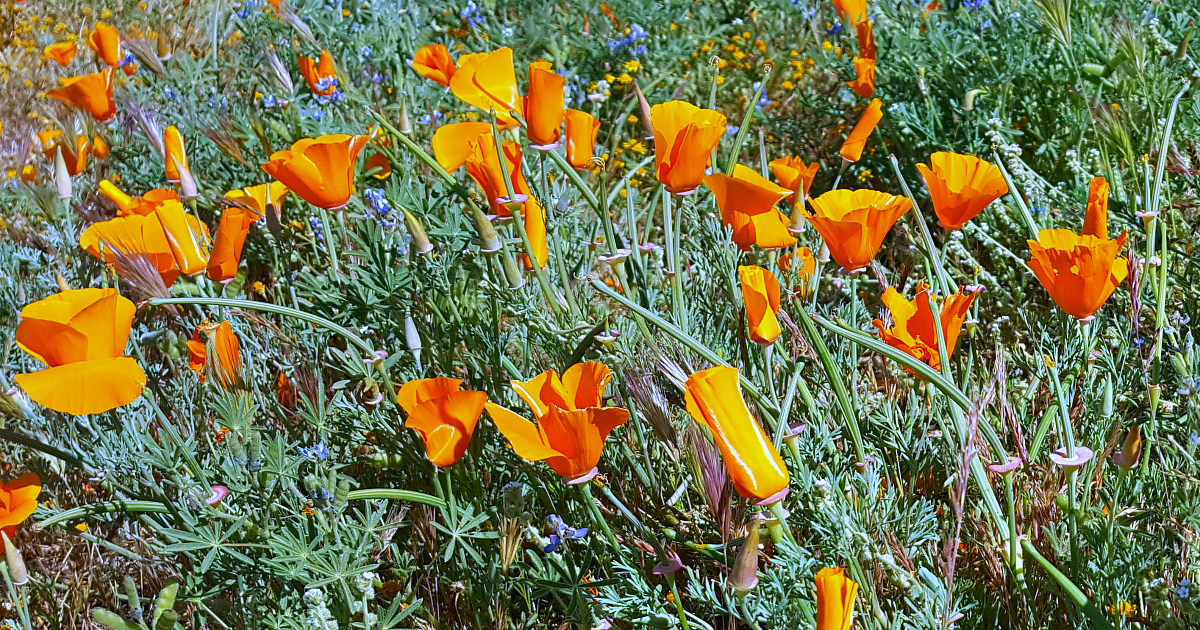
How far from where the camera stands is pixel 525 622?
60.1 inches

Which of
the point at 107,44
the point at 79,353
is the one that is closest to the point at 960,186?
the point at 79,353

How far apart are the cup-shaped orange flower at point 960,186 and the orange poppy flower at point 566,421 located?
584mm

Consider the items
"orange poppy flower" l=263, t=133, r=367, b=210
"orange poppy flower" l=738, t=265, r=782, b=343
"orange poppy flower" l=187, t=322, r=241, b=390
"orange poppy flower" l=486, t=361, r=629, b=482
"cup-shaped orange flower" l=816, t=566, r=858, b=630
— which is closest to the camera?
"cup-shaped orange flower" l=816, t=566, r=858, b=630

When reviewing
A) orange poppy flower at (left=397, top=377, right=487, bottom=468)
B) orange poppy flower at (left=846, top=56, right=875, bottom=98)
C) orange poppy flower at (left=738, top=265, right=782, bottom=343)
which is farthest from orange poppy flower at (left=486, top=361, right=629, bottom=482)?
orange poppy flower at (left=846, top=56, right=875, bottom=98)

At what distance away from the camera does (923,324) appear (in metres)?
1.29

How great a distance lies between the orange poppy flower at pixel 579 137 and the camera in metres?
1.60

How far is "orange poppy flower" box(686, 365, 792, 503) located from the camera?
3.01ft

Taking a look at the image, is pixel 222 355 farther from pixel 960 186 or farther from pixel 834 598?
pixel 960 186

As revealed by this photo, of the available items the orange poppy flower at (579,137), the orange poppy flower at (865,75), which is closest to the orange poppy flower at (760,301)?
the orange poppy flower at (579,137)

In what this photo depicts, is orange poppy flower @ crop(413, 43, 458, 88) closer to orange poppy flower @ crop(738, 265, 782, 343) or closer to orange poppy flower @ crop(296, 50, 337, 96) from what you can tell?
orange poppy flower @ crop(296, 50, 337, 96)

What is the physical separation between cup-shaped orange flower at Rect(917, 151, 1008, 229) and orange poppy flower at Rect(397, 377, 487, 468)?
2.38 ft

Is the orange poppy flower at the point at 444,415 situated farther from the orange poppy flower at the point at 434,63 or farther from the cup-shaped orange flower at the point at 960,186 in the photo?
the orange poppy flower at the point at 434,63

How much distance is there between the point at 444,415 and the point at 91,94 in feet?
5.98

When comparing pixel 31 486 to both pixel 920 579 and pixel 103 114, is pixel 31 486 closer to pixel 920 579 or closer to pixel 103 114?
pixel 920 579
